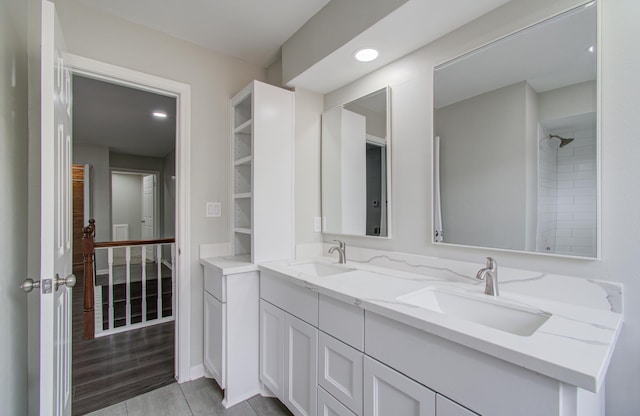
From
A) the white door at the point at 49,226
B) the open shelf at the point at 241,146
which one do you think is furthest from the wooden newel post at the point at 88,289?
the white door at the point at 49,226

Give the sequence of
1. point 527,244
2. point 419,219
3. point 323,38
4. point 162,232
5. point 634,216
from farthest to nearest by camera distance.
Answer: point 162,232 → point 323,38 → point 419,219 → point 527,244 → point 634,216

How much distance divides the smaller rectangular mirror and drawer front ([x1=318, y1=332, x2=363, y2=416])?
0.76 m

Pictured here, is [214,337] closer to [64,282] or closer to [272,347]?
[272,347]

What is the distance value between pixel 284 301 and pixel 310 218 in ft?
2.56

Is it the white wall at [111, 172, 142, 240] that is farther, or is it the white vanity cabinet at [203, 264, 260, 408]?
the white wall at [111, 172, 142, 240]

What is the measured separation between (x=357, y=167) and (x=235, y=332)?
4.48ft

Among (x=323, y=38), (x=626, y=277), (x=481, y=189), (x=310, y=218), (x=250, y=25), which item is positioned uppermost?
(x=250, y=25)

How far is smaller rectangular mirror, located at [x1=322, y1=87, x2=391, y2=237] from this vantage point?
72.2 inches

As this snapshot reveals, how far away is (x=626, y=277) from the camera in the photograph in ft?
3.27

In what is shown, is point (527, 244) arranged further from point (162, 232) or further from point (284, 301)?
point (162, 232)

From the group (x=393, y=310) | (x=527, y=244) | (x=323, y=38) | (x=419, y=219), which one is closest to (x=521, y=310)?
(x=527, y=244)

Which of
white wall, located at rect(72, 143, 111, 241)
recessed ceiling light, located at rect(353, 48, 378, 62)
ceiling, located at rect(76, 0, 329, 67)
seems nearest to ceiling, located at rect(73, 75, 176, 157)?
white wall, located at rect(72, 143, 111, 241)

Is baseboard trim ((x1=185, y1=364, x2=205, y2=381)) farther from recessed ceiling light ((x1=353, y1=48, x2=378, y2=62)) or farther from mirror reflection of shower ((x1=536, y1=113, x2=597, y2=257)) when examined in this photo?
recessed ceiling light ((x1=353, y1=48, x2=378, y2=62))

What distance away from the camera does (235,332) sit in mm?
1819
